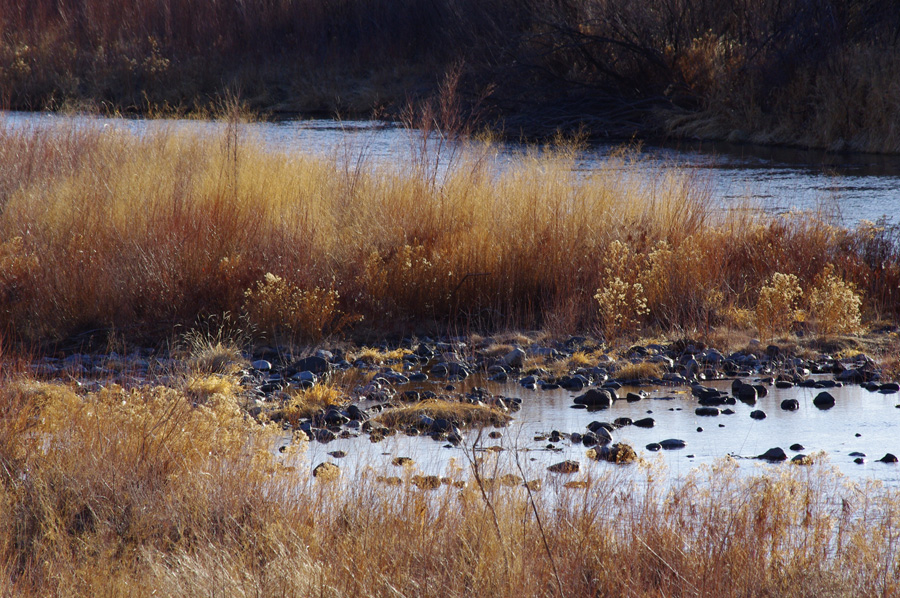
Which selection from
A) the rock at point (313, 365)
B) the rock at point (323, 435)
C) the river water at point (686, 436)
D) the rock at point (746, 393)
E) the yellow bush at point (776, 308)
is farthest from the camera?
the yellow bush at point (776, 308)

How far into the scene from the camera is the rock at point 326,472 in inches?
154

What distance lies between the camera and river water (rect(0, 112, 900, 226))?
11102mm

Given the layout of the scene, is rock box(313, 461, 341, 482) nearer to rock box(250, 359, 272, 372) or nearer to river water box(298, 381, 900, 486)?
river water box(298, 381, 900, 486)

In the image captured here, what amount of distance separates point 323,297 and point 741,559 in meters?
4.82

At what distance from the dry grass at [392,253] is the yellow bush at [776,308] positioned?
17.8 inches

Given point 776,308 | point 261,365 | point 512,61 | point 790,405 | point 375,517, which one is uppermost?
point 512,61

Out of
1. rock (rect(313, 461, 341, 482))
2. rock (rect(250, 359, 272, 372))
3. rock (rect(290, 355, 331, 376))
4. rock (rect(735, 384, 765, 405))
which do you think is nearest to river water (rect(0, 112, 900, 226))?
rock (rect(290, 355, 331, 376))

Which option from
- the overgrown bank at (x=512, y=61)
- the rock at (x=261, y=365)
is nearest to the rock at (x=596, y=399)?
the rock at (x=261, y=365)

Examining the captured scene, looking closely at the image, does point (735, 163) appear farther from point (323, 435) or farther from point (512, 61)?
point (323, 435)

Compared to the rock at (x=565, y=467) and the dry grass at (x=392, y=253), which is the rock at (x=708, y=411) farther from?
the dry grass at (x=392, y=253)

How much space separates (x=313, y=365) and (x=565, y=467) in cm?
270

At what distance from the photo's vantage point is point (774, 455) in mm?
4559

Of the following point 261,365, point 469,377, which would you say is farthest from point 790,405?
point 261,365

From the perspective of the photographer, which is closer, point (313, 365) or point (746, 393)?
point (746, 393)
